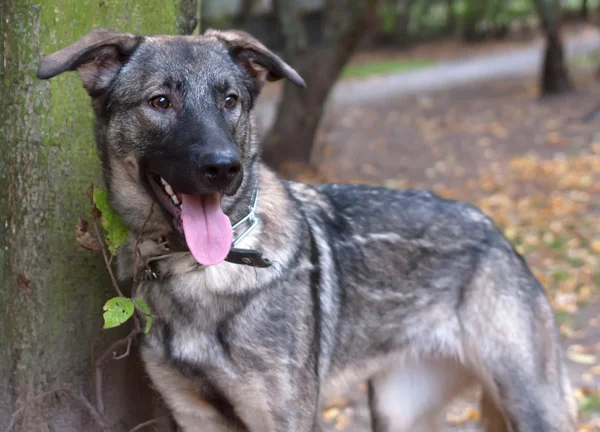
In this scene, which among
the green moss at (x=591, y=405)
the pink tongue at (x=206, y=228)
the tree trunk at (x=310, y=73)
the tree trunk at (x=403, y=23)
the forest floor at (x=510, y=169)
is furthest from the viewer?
the tree trunk at (x=403, y=23)

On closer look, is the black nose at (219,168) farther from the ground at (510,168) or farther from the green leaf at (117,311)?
the ground at (510,168)

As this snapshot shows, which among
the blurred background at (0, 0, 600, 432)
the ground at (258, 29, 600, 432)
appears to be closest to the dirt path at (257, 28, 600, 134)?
the blurred background at (0, 0, 600, 432)

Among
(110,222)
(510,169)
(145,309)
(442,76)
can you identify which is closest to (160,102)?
(110,222)

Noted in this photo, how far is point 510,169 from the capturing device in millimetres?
11148

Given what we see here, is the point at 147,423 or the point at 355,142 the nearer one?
the point at 147,423

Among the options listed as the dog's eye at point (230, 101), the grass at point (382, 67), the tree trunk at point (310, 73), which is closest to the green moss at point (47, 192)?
the dog's eye at point (230, 101)

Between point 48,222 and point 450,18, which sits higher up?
point 48,222

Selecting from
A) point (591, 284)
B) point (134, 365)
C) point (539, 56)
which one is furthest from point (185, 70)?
point (539, 56)

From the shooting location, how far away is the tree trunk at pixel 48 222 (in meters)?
3.44

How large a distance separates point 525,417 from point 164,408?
1663 mm

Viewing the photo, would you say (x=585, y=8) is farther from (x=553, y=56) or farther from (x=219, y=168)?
(x=219, y=168)

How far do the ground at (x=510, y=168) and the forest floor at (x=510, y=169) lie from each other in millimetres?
14

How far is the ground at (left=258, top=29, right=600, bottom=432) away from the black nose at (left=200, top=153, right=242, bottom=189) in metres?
2.73

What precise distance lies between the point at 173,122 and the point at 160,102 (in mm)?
109
